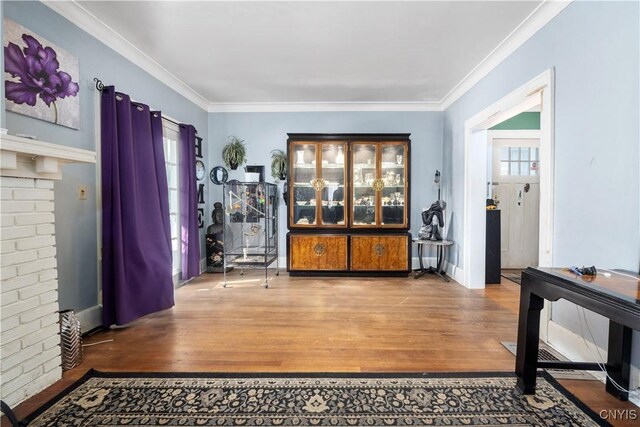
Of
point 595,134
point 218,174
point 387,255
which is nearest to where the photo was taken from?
point 595,134

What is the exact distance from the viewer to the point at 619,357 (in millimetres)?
1581

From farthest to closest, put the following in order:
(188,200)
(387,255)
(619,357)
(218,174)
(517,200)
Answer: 1. (517,200)
2. (218,174)
3. (387,255)
4. (188,200)
5. (619,357)

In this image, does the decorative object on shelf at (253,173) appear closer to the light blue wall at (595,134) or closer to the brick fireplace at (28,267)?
the brick fireplace at (28,267)

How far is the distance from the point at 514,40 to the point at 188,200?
12.7 ft

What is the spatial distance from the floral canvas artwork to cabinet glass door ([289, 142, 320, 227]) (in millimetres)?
2500

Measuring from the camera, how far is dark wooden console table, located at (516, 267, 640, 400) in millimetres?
A: 1339

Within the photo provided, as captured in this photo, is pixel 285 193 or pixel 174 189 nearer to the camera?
pixel 174 189

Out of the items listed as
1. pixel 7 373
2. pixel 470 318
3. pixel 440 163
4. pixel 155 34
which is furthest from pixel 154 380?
pixel 440 163

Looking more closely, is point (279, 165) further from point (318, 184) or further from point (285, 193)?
point (318, 184)

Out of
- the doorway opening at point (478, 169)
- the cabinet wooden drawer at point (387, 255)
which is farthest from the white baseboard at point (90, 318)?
the doorway opening at point (478, 169)

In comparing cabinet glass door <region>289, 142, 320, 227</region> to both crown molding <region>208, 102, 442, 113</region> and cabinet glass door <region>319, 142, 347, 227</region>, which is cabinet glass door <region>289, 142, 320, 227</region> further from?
crown molding <region>208, 102, 442, 113</region>

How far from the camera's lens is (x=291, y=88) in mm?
3848

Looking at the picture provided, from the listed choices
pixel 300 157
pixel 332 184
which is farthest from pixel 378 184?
pixel 300 157

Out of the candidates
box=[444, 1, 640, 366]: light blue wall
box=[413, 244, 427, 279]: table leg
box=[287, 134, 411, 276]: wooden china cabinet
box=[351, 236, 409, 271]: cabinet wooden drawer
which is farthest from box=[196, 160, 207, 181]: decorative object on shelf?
box=[444, 1, 640, 366]: light blue wall
